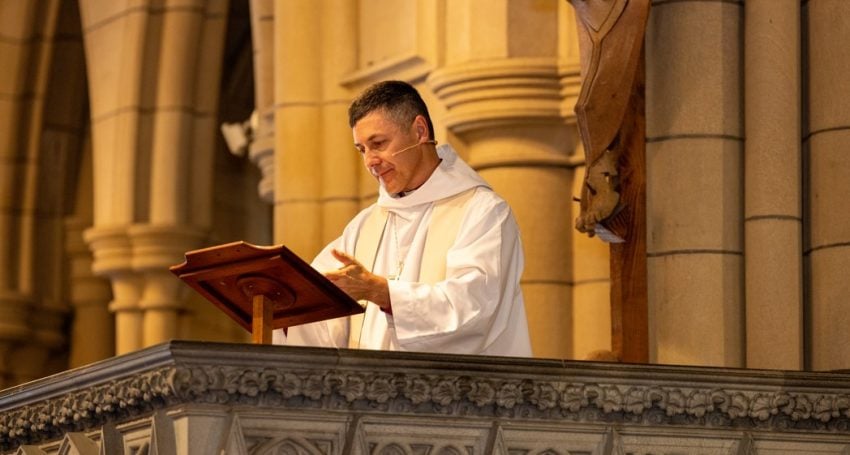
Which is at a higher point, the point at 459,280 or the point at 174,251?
the point at 174,251

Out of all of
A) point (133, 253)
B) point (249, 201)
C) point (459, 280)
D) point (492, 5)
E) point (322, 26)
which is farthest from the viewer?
point (249, 201)

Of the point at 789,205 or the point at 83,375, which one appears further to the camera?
the point at 789,205

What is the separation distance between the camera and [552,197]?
864 centimetres

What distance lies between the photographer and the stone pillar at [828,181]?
695cm

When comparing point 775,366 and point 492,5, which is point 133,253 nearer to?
point 492,5

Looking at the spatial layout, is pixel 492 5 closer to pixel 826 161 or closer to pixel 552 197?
pixel 552 197

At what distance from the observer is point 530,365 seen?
16.0 feet

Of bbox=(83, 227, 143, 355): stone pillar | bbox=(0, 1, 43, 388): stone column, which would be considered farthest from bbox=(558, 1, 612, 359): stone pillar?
bbox=(0, 1, 43, 388): stone column

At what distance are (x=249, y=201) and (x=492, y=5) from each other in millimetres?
6723

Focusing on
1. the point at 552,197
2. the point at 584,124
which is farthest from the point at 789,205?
the point at 552,197

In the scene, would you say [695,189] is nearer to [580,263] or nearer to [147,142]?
[580,263]

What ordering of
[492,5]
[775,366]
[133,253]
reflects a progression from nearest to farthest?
[775,366]
[492,5]
[133,253]

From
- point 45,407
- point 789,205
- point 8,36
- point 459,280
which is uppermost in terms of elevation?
point 8,36

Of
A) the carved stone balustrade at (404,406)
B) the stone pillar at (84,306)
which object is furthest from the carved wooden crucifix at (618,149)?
the stone pillar at (84,306)
